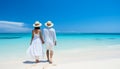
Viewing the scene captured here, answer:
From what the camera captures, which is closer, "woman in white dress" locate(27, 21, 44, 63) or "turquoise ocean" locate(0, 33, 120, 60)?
"woman in white dress" locate(27, 21, 44, 63)

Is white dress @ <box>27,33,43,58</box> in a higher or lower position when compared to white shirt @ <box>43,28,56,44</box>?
lower

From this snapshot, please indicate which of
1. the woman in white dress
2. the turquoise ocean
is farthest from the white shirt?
the turquoise ocean

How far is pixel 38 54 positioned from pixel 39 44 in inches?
13.1

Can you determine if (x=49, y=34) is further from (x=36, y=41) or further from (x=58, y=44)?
(x=58, y=44)

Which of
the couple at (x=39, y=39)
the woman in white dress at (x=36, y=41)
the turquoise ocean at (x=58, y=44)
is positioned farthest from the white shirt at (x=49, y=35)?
the turquoise ocean at (x=58, y=44)

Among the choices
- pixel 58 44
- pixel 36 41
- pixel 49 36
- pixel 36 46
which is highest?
pixel 58 44

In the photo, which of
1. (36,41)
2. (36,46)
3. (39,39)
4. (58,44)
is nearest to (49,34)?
(39,39)

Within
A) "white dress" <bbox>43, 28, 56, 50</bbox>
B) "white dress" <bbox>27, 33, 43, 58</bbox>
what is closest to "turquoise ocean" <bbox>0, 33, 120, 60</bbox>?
"white dress" <bbox>27, 33, 43, 58</bbox>

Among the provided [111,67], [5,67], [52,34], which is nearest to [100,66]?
[111,67]

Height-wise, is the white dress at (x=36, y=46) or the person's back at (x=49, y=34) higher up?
the person's back at (x=49, y=34)

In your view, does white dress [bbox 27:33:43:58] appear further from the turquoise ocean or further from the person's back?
the turquoise ocean

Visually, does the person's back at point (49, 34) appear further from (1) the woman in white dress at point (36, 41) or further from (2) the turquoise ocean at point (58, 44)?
(2) the turquoise ocean at point (58, 44)

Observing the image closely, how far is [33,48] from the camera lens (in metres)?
6.41

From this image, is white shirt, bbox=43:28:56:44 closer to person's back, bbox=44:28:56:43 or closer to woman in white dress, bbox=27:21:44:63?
person's back, bbox=44:28:56:43
